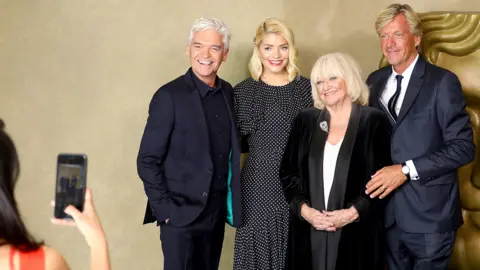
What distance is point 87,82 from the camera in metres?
3.56

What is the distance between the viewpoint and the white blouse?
299 cm

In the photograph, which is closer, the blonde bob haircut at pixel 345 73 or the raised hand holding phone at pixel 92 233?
the raised hand holding phone at pixel 92 233

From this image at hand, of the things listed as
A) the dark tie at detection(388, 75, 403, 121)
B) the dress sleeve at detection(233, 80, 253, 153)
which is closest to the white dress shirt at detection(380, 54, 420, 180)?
the dark tie at detection(388, 75, 403, 121)

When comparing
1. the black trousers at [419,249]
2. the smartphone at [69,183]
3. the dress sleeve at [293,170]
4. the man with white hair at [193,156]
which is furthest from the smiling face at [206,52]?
the smartphone at [69,183]

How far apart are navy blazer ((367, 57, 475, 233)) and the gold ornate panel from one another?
525 millimetres

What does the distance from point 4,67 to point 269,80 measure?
1.21 meters

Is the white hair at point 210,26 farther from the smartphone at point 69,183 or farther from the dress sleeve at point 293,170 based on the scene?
the smartphone at point 69,183

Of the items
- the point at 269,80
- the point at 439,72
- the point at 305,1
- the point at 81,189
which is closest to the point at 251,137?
the point at 269,80

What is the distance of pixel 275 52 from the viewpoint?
10.9 feet

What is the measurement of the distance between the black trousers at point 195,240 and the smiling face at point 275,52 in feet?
2.05

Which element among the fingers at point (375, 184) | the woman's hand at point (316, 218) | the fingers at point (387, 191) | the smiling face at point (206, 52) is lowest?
the woman's hand at point (316, 218)

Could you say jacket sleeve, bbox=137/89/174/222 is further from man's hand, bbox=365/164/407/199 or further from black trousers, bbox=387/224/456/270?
black trousers, bbox=387/224/456/270

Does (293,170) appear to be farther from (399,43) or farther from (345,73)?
(399,43)

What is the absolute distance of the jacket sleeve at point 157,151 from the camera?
9.97ft
